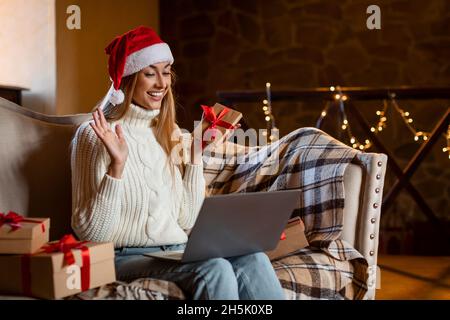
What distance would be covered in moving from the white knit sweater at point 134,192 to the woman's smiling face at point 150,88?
0.09 ft

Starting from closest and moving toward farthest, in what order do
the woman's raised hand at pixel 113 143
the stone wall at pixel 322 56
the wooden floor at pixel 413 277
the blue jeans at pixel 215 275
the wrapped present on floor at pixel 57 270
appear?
the wrapped present on floor at pixel 57 270, the blue jeans at pixel 215 275, the woman's raised hand at pixel 113 143, the wooden floor at pixel 413 277, the stone wall at pixel 322 56

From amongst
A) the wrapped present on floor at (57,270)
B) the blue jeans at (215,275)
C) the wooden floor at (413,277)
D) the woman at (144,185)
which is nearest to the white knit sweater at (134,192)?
the woman at (144,185)

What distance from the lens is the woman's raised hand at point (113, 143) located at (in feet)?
6.97

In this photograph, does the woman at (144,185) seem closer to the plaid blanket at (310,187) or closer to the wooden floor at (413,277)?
the plaid blanket at (310,187)

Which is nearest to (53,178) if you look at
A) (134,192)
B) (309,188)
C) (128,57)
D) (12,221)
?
(134,192)

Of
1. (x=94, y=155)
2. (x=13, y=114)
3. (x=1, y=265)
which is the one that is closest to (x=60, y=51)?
(x=13, y=114)

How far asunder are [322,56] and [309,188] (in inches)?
145

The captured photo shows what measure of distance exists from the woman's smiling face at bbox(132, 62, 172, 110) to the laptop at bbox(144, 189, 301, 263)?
494mm

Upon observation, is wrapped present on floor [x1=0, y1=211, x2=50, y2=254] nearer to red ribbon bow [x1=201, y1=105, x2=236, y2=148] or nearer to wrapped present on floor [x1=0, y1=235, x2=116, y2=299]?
wrapped present on floor [x1=0, y1=235, x2=116, y2=299]

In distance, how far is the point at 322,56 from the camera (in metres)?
6.11

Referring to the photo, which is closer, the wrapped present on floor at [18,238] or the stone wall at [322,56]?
the wrapped present on floor at [18,238]

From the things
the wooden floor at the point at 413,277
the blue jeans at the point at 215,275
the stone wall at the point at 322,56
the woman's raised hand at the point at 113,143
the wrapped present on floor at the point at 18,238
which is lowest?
the wooden floor at the point at 413,277

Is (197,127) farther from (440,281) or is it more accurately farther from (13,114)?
(440,281)

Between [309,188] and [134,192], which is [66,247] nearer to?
[134,192]
